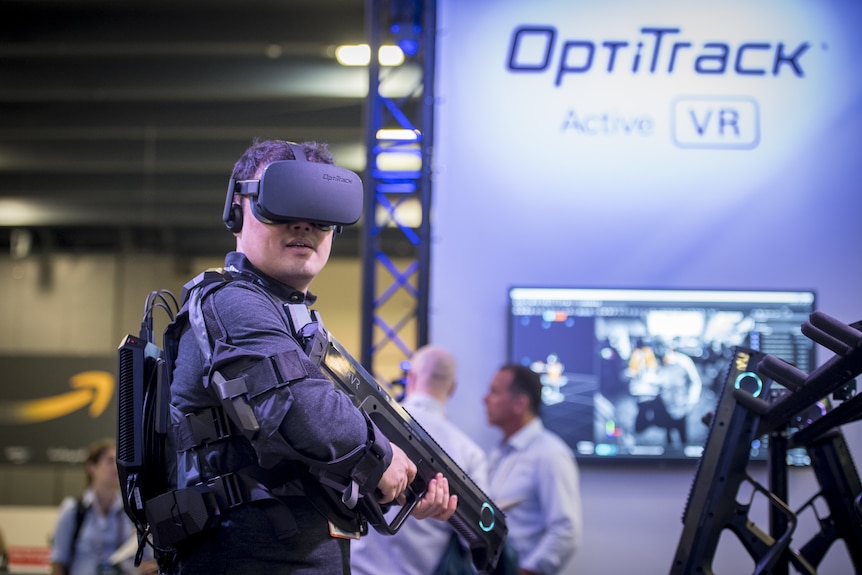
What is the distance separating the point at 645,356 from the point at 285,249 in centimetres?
319

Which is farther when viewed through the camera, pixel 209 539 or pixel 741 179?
pixel 741 179

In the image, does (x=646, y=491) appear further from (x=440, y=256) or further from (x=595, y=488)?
(x=440, y=256)

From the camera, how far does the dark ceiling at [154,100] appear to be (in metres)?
6.72

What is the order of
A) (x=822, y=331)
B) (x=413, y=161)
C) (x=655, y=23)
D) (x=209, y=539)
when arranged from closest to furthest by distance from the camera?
(x=209, y=539) → (x=822, y=331) → (x=655, y=23) → (x=413, y=161)

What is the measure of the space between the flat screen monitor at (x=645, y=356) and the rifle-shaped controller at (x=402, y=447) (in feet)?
7.73

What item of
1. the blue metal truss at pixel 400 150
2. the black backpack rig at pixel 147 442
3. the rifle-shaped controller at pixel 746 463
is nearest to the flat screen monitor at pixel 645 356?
the blue metal truss at pixel 400 150

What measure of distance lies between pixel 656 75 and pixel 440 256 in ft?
5.10

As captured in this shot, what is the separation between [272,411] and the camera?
1847 millimetres

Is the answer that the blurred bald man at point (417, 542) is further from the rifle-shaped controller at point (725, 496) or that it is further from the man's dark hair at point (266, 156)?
the man's dark hair at point (266, 156)

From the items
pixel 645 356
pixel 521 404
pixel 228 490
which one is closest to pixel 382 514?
pixel 228 490

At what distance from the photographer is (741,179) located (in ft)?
16.9

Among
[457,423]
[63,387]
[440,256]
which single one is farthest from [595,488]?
[63,387]

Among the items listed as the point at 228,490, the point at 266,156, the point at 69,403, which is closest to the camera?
the point at 228,490

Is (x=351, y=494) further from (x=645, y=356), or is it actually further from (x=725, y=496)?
(x=645, y=356)
